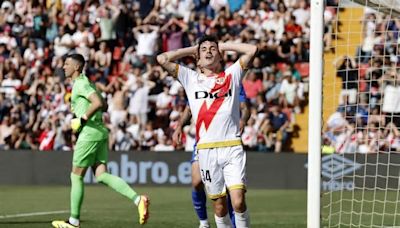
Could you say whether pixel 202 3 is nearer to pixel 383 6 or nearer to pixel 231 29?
pixel 231 29

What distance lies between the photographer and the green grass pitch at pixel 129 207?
591 inches

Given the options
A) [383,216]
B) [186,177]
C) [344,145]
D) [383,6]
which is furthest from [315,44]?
[186,177]

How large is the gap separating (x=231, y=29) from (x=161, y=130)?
11.3 ft

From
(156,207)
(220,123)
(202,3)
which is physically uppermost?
(202,3)

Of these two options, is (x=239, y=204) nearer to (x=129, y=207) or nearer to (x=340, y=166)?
(x=129, y=207)

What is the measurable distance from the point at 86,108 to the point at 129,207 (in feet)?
18.5

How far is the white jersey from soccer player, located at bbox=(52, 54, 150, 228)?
7.98 ft

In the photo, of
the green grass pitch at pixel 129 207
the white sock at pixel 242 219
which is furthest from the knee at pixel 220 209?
the green grass pitch at pixel 129 207

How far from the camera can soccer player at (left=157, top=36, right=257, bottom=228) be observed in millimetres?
10453

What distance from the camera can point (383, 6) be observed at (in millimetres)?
11820

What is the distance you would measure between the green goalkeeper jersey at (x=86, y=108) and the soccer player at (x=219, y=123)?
254 centimetres

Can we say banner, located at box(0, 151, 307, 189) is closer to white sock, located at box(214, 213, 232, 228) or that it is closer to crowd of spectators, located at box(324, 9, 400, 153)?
crowd of spectators, located at box(324, 9, 400, 153)

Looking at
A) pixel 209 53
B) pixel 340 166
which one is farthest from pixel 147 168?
pixel 209 53

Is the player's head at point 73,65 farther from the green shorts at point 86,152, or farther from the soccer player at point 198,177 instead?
the soccer player at point 198,177
